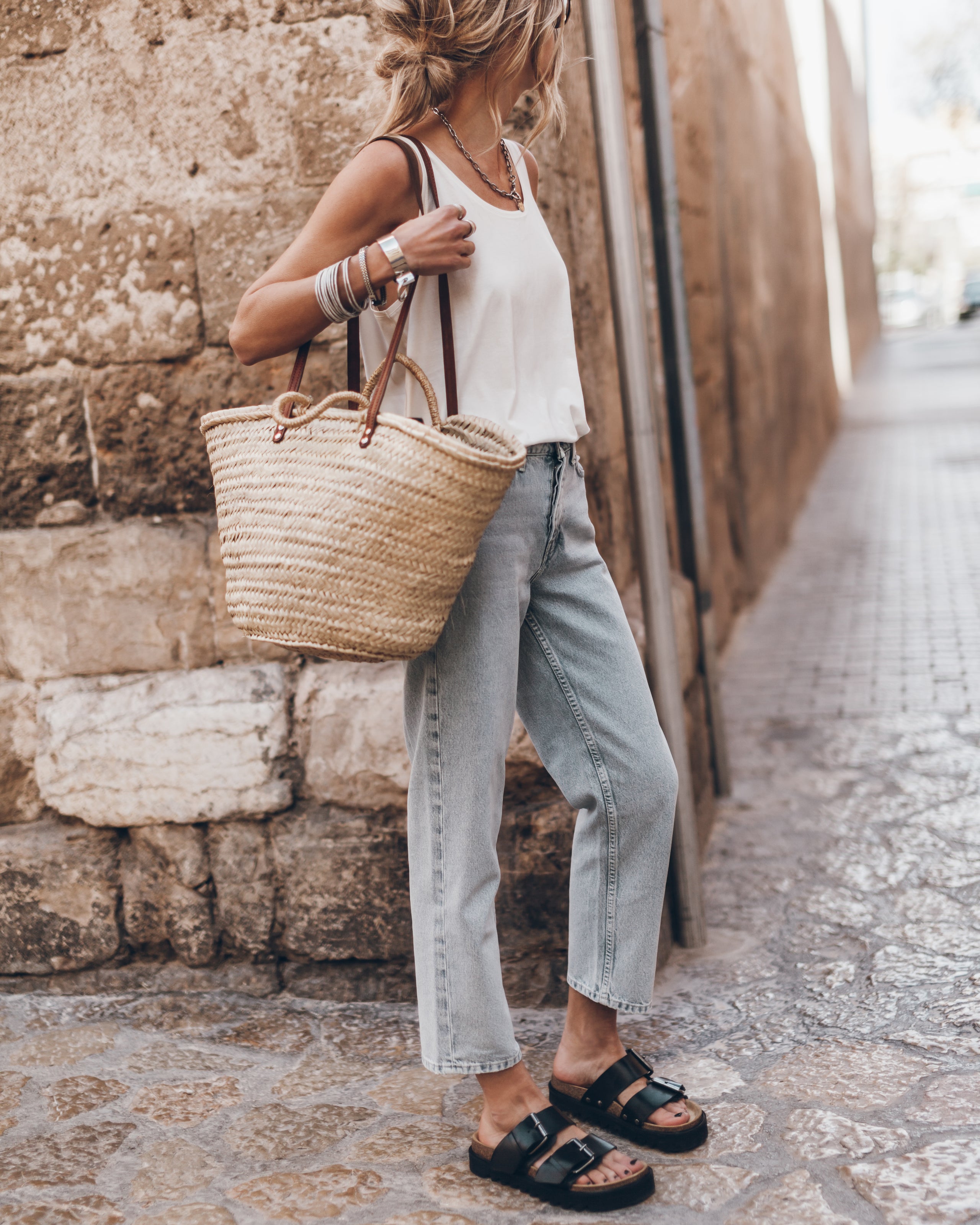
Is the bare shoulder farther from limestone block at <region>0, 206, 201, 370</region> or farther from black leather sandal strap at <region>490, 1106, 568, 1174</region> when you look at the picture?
black leather sandal strap at <region>490, 1106, 568, 1174</region>

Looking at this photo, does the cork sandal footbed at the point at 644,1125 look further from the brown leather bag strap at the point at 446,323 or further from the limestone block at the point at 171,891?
the brown leather bag strap at the point at 446,323

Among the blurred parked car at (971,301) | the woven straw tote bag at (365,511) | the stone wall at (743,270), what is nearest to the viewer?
the woven straw tote bag at (365,511)

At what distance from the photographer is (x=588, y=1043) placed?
222cm

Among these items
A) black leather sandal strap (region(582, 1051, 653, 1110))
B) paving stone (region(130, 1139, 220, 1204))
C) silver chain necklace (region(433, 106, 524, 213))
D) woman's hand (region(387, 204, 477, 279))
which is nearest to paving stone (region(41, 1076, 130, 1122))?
paving stone (region(130, 1139, 220, 1204))

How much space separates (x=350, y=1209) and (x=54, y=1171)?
0.54m

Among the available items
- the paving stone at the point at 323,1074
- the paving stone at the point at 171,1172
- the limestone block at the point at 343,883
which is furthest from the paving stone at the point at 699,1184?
the limestone block at the point at 343,883

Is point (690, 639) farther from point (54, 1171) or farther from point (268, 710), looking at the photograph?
point (54, 1171)

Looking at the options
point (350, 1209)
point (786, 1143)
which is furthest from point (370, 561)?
point (786, 1143)

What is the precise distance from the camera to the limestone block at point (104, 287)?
9.01 feet

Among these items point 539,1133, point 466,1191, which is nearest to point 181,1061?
point 466,1191

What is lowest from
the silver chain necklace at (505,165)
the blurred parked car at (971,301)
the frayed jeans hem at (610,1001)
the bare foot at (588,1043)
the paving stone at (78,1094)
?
the paving stone at (78,1094)

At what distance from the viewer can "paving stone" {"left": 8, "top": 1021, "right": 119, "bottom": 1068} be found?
2.57 metres

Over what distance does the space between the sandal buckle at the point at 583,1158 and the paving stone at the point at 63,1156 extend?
803 mm

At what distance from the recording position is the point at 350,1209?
1997 millimetres
